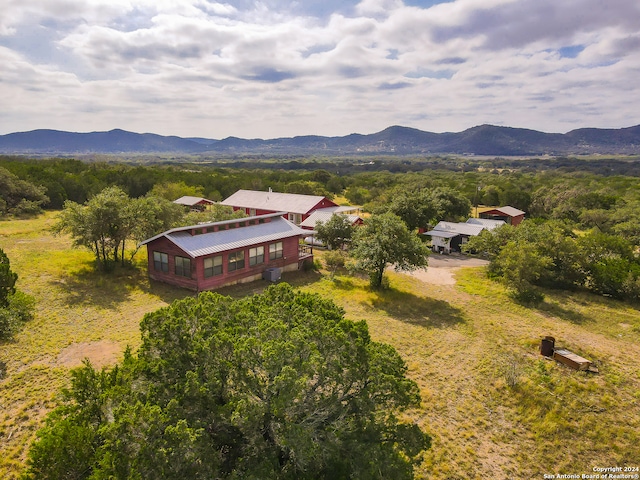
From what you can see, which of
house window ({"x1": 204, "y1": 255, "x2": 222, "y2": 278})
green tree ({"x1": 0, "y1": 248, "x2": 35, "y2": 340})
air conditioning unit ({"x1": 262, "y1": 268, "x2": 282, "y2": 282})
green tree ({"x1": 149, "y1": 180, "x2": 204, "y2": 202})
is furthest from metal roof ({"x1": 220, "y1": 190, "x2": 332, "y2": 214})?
green tree ({"x1": 0, "y1": 248, "x2": 35, "y2": 340})

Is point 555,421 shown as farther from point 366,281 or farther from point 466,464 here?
point 366,281

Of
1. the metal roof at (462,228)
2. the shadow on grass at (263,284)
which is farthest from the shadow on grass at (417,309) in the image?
the metal roof at (462,228)

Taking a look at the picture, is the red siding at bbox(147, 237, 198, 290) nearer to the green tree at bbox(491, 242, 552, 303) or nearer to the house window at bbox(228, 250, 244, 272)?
the house window at bbox(228, 250, 244, 272)

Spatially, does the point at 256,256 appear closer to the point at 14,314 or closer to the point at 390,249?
the point at 390,249

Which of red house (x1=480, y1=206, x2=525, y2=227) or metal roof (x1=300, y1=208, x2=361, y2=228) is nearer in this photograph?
metal roof (x1=300, y1=208, x2=361, y2=228)

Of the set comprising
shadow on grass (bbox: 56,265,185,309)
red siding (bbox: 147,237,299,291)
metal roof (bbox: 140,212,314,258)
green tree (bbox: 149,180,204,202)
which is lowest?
shadow on grass (bbox: 56,265,185,309)

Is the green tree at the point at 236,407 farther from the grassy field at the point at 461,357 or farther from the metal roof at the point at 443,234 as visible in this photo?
the metal roof at the point at 443,234

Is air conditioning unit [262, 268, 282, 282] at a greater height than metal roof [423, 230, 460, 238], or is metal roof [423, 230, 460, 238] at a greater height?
metal roof [423, 230, 460, 238]

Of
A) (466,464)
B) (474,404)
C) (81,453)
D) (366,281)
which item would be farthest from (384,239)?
(81,453)
